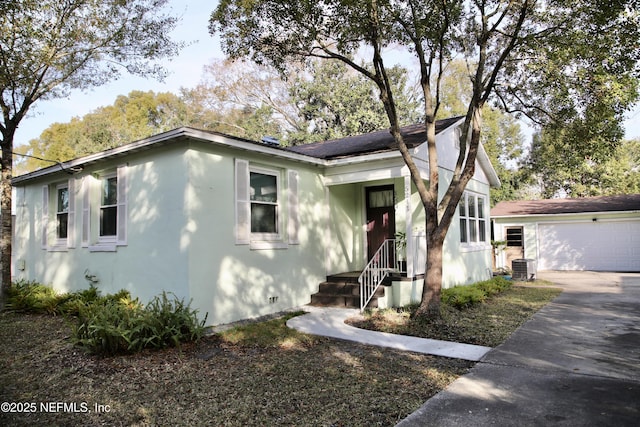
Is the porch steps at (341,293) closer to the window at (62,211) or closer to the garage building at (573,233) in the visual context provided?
the window at (62,211)

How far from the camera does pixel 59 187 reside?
34.4ft

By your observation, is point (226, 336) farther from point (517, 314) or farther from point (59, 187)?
point (59, 187)

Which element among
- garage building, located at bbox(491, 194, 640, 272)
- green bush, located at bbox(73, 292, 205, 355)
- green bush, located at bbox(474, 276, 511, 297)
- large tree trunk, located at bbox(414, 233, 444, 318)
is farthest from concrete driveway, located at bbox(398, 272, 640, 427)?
garage building, located at bbox(491, 194, 640, 272)

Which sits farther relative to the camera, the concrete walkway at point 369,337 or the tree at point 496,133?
the tree at point 496,133

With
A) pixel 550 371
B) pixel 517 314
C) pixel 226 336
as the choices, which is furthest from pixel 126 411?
pixel 517 314

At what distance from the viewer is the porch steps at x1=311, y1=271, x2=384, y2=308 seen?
869cm

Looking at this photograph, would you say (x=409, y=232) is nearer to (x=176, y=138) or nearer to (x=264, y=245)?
(x=264, y=245)

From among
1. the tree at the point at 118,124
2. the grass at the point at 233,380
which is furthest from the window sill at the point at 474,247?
the tree at the point at 118,124

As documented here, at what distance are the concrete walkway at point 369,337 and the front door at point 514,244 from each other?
14.3m

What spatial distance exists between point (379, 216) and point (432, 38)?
15.1 ft

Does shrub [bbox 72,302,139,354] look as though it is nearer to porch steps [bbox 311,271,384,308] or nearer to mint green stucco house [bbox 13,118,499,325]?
mint green stucco house [bbox 13,118,499,325]

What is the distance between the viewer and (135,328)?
18.7 feet

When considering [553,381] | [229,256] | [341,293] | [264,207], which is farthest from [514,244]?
[553,381]

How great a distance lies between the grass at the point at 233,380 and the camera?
3.80 metres
